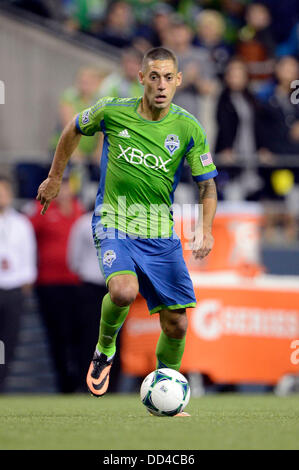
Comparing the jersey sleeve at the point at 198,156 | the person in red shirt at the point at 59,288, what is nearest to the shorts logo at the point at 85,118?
the jersey sleeve at the point at 198,156

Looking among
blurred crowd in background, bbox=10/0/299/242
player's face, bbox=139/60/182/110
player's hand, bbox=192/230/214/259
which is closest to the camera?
player's hand, bbox=192/230/214/259

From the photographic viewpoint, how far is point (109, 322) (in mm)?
7262

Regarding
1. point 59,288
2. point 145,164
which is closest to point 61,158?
point 145,164

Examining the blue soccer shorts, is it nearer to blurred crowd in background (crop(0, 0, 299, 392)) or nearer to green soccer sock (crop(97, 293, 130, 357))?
green soccer sock (crop(97, 293, 130, 357))

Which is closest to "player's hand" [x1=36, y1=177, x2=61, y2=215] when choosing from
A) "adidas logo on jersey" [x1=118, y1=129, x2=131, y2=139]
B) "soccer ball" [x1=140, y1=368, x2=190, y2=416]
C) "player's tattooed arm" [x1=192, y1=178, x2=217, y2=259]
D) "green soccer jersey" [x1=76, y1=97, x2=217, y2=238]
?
"green soccer jersey" [x1=76, y1=97, x2=217, y2=238]

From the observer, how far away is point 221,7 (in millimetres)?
16062

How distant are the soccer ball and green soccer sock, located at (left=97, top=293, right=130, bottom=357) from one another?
0.51 metres

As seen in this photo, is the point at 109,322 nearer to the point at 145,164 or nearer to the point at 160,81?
the point at 145,164

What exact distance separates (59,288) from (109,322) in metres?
4.92

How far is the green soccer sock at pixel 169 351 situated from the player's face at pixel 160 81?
68.7 inches

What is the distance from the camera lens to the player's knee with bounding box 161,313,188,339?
734 centimetres

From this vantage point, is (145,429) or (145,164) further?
(145,164)
